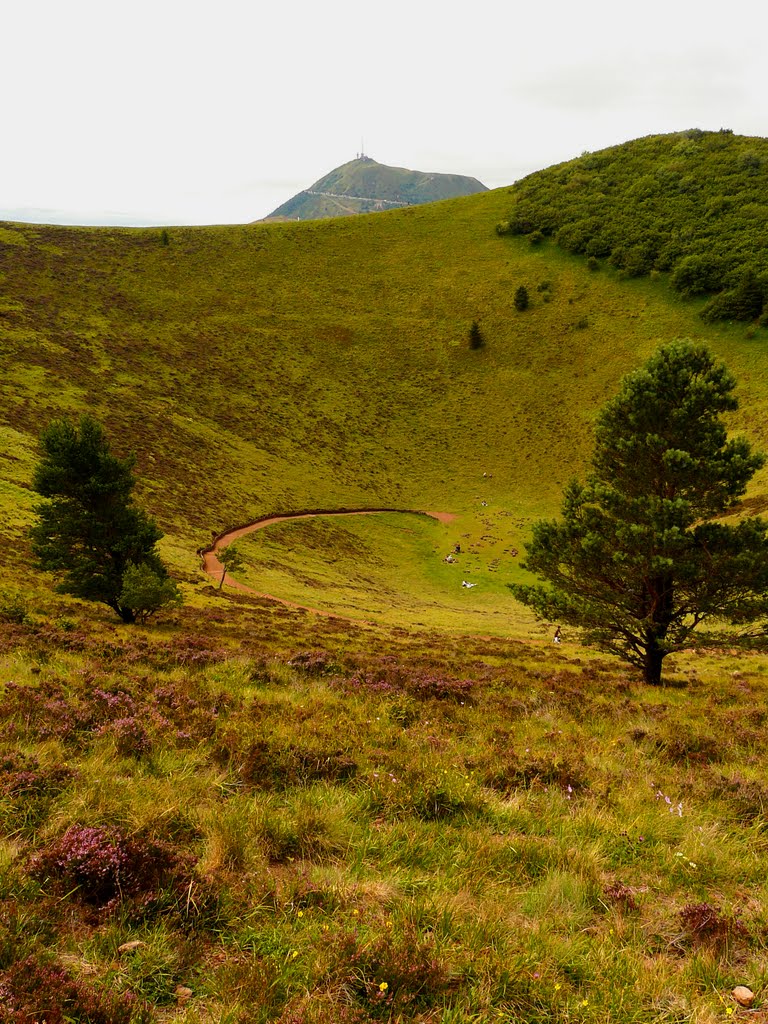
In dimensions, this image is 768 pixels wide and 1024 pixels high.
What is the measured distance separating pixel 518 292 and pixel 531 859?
105236 millimetres

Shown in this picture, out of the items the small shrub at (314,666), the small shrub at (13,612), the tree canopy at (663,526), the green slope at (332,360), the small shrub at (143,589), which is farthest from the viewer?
the green slope at (332,360)

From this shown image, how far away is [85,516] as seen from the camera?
24078 mm

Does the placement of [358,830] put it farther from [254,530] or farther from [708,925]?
[254,530]

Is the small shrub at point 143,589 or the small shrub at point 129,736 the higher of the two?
the small shrub at point 129,736

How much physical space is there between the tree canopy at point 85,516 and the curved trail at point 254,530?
46.2 ft

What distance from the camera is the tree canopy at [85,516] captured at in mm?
23422

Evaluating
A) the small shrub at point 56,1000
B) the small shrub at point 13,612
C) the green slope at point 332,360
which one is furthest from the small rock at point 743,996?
the green slope at point 332,360

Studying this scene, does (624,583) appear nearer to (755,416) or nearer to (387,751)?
(387,751)

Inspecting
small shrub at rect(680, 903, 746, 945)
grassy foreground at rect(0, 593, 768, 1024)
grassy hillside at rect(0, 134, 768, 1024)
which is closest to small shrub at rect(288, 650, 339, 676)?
grassy hillside at rect(0, 134, 768, 1024)

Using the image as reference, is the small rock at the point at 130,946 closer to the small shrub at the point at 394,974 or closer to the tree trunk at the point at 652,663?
the small shrub at the point at 394,974

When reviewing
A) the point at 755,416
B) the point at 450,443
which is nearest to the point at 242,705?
the point at 450,443

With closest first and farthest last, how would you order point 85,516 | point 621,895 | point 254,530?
1. point 621,895
2. point 85,516
3. point 254,530

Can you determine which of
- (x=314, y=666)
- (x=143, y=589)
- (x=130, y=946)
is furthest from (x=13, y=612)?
(x=130, y=946)

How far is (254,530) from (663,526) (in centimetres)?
4268
